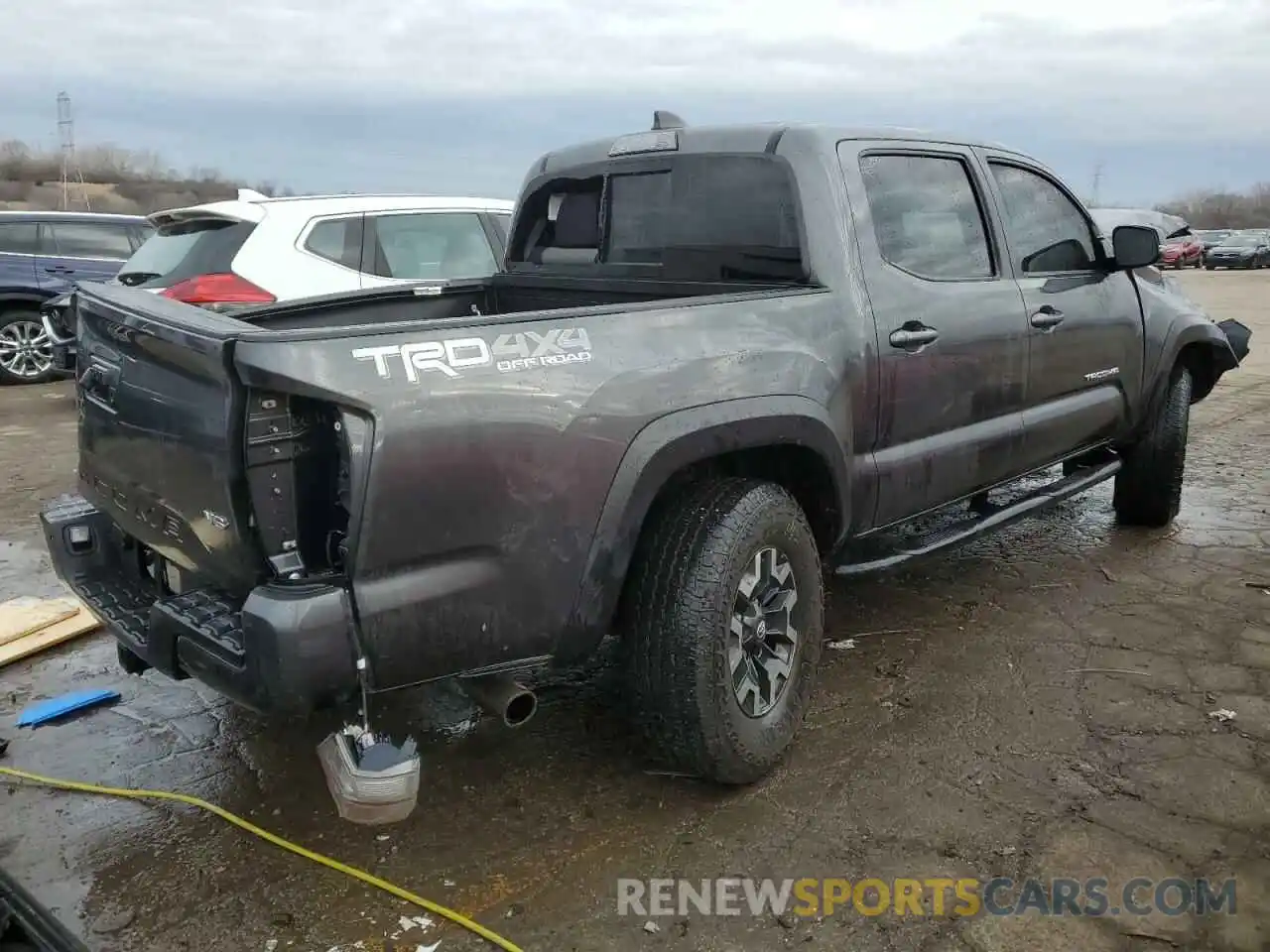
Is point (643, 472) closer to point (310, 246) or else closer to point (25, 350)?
point (310, 246)

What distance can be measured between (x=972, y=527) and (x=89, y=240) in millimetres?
10400

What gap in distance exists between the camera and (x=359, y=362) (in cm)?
221

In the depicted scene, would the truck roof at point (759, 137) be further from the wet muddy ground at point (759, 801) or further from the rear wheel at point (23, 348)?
the rear wheel at point (23, 348)

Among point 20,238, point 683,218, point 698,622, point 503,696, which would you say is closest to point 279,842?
point 503,696

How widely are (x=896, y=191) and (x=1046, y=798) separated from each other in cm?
204

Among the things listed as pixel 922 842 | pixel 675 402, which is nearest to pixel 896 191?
pixel 675 402

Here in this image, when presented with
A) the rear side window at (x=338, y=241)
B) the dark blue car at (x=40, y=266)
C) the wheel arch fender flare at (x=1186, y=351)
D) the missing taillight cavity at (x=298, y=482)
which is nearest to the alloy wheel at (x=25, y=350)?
the dark blue car at (x=40, y=266)

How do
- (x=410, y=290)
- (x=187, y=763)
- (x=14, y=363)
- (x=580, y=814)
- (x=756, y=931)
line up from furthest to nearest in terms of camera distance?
(x=14, y=363)
(x=410, y=290)
(x=187, y=763)
(x=580, y=814)
(x=756, y=931)

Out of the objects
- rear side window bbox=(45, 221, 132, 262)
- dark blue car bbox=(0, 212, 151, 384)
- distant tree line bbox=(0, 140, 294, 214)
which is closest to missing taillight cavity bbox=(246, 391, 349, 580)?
dark blue car bbox=(0, 212, 151, 384)

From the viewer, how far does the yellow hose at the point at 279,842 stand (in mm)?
2453

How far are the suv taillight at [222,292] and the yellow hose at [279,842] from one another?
3861 mm

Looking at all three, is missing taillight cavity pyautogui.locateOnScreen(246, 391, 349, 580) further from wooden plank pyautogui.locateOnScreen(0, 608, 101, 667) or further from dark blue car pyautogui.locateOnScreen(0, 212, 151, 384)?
dark blue car pyautogui.locateOnScreen(0, 212, 151, 384)

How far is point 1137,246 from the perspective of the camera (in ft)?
14.8

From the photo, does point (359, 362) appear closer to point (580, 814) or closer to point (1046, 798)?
point (580, 814)
